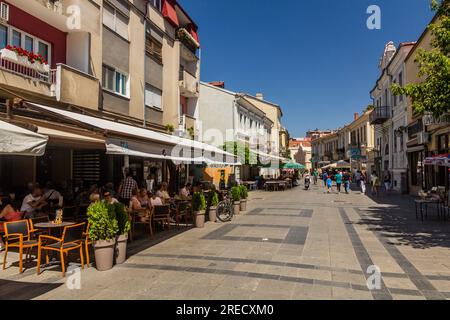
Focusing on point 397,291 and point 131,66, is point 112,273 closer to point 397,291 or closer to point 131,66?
point 397,291

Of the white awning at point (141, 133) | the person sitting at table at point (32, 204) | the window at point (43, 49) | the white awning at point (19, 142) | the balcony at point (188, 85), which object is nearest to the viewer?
the white awning at point (19, 142)

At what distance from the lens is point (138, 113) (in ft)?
53.9

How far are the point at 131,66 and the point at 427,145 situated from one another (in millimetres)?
16530

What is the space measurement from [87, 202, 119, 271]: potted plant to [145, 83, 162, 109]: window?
11790mm

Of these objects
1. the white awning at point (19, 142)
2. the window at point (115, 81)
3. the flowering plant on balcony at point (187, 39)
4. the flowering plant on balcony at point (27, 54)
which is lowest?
the white awning at point (19, 142)

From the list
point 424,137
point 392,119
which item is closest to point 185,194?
point 424,137

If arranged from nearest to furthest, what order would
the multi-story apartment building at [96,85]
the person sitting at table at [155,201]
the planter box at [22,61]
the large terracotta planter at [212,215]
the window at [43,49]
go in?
the multi-story apartment building at [96,85], the planter box at [22,61], the person sitting at table at [155,201], the window at [43,49], the large terracotta planter at [212,215]

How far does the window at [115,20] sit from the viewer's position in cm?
1428

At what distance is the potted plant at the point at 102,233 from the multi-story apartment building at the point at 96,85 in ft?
3.79

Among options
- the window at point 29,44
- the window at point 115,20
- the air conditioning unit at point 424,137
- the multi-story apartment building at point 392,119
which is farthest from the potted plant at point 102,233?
the multi-story apartment building at point 392,119

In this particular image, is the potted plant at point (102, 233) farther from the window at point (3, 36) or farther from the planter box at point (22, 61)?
the window at point (3, 36)

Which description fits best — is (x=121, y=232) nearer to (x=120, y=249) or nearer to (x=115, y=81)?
(x=120, y=249)

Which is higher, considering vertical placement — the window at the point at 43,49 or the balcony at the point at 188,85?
the balcony at the point at 188,85

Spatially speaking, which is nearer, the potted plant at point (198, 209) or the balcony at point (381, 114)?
the potted plant at point (198, 209)
